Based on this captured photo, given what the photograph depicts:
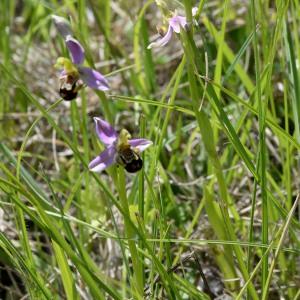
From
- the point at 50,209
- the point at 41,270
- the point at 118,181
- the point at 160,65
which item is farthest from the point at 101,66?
the point at 118,181

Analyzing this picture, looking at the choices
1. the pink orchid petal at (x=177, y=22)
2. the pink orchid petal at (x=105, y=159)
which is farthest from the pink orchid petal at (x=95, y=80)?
the pink orchid petal at (x=177, y=22)

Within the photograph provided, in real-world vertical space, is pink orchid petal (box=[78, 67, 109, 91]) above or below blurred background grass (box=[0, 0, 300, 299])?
above

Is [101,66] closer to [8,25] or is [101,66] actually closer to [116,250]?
[8,25]

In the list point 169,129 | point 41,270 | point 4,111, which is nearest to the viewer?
point 41,270

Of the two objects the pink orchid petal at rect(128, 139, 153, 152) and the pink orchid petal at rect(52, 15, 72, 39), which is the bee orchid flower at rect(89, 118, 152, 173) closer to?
the pink orchid petal at rect(128, 139, 153, 152)

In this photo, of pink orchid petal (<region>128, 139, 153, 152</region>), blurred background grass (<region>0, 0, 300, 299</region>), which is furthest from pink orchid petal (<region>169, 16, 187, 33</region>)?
pink orchid petal (<region>128, 139, 153, 152</region>)

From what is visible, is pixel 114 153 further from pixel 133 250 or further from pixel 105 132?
pixel 133 250

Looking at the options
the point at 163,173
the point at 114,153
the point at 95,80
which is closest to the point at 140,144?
the point at 114,153
